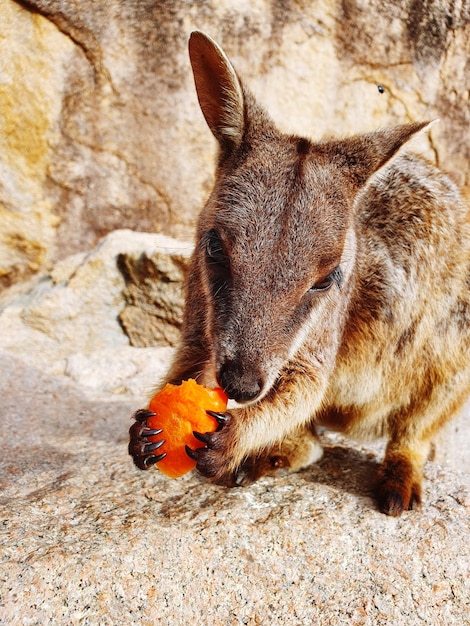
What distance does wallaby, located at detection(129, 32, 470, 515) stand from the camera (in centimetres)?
260

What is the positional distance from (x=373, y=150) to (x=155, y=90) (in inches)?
129

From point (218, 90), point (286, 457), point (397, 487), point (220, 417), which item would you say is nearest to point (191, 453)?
point (220, 417)

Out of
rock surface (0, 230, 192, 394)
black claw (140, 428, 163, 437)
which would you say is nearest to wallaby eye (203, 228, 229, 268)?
black claw (140, 428, 163, 437)

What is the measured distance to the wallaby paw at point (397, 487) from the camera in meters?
3.22

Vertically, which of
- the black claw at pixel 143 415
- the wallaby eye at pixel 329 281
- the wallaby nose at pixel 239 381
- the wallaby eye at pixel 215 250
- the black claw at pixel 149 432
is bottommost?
the black claw at pixel 149 432

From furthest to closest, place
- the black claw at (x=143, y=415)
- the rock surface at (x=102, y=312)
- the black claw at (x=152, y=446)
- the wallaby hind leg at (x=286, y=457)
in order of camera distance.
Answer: the rock surface at (x=102, y=312)
the wallaby hind leg at (x=286, y=457)
the black claw at (x=143, y=415)
the black claw at (x=152, y=446)

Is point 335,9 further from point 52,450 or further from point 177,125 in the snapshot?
point 52,450

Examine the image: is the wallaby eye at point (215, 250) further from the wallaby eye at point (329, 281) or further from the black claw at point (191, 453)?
the black claw at point (191, 453)

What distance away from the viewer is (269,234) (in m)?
2.62

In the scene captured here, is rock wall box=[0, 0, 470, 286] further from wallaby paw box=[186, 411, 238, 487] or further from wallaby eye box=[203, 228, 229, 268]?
wallaby paw box=[186, 411, 238, 487]

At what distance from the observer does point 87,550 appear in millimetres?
2582

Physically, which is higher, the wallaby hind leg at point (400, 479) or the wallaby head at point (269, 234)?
the wallaby head at point (269, 234)

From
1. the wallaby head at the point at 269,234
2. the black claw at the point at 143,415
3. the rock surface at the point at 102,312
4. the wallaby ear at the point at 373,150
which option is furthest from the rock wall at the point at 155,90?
the black claw at the point at 143,415

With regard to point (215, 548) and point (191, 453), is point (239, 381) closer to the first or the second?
point (191, 453)
